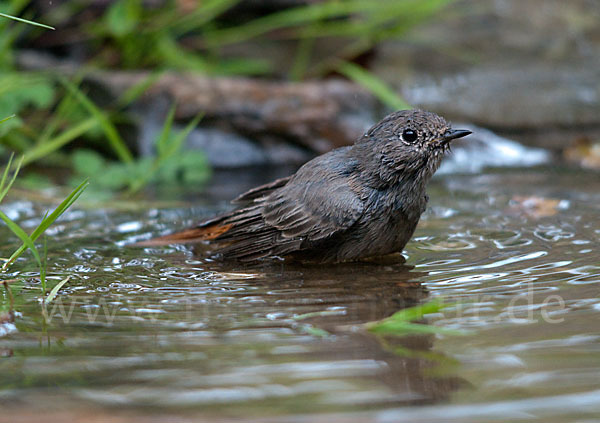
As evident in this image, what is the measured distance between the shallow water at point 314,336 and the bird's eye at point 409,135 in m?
0.60

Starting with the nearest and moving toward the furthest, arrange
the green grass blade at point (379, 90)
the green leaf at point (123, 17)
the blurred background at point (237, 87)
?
the green grass blade at point (379, 90), the green leaf at point (123, 17), the blurred background at point (237, 87)

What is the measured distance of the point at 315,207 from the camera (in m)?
A: 3.71

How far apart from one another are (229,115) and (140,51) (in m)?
1.03

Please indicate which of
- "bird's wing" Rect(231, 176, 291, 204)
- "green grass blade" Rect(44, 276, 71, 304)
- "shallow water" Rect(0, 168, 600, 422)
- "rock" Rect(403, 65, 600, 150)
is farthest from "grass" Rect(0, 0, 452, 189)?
"green grass blade" Rect(44, 276, 71, 304)

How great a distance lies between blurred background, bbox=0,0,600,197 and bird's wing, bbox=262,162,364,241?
2098 millimetres

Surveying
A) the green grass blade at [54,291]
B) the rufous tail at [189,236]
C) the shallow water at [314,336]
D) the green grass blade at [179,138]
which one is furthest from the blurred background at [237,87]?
the green grass blade at [54,291]

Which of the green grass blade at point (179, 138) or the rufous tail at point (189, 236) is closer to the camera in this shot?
the rufous tail at point (189, 236)

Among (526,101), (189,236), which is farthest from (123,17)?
(526,101)

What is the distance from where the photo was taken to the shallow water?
203cm

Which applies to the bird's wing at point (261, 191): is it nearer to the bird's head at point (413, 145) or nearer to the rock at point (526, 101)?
the bird's head at point (413, 145)

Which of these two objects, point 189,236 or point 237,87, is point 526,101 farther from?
point 189,236

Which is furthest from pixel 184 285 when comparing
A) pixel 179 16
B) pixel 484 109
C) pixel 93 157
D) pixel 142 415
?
pixel 484 109

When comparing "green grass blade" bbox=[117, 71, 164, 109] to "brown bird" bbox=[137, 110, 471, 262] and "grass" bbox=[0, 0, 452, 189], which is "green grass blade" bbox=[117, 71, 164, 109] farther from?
"brown bird" bbox=[137, 110, 471, 262]

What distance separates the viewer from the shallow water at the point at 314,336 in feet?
6.66
